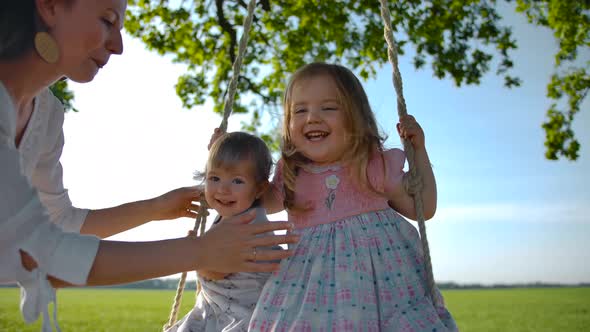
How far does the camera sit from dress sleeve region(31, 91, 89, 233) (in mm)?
2148

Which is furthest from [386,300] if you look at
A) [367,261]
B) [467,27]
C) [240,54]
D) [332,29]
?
[467,27]

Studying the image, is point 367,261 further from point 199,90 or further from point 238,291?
point 199,90

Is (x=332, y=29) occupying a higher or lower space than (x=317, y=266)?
higher

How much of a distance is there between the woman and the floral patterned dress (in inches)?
12.1

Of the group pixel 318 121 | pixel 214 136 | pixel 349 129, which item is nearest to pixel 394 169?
pixel 349 129

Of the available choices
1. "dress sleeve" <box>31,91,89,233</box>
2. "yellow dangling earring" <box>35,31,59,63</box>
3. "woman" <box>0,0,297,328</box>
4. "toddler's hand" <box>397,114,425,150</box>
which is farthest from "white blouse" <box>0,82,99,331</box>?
"toddler's hand" <box>397,114,425,150</box>

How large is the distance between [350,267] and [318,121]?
604mm

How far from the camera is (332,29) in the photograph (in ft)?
24.2

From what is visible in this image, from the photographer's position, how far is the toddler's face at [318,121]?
7.35 feet

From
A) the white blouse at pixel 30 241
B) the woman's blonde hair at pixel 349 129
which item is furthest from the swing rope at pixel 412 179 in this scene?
the white blouse at pixel 30 241

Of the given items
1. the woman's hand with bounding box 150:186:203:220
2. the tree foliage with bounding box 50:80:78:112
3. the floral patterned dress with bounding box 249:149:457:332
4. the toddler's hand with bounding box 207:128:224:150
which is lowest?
the floral patterned dress with bounding box 249:149:457:332

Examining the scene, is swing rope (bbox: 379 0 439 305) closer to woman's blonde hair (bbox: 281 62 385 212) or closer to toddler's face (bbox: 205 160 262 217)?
woman's blonde hair (bbox: 281 62 385 212)

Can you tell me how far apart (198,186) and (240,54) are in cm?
61

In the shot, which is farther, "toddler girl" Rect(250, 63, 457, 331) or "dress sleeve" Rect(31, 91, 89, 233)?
"dress sleeve" Rect(31, 91, 89, 233)
